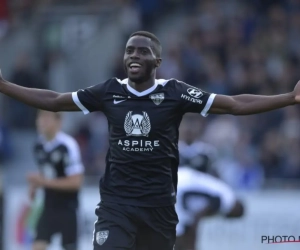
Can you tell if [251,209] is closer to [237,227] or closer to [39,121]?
[237,227]

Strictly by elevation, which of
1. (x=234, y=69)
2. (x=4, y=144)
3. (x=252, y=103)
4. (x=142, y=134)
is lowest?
(x=142, y=134)

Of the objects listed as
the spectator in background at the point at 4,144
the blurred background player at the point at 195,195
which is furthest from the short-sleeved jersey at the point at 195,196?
the spectator in background at the point at 4,144

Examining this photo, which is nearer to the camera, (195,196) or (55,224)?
(55,224)

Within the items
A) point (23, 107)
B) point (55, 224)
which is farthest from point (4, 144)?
point (55, 224)

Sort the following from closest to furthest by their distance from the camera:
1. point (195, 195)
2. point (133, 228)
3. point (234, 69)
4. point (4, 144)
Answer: point (133, 228)
point (195, 195)
point (234, 69)
point (4, 144)

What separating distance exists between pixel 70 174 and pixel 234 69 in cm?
615

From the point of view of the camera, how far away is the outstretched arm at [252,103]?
21.5 ft

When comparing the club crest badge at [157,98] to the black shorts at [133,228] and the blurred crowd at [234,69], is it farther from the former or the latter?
the blurred crowd at [234,69]

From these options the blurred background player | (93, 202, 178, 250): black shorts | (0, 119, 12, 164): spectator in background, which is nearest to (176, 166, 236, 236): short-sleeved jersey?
the blurred background player

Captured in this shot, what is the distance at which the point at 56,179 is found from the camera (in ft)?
31.9

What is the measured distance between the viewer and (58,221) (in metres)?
9.80

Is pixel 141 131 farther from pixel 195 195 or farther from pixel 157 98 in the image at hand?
pixel 195 195

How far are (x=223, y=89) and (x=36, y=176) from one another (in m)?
6.06

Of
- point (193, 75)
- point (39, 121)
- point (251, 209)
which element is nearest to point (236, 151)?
point (251, 209)
